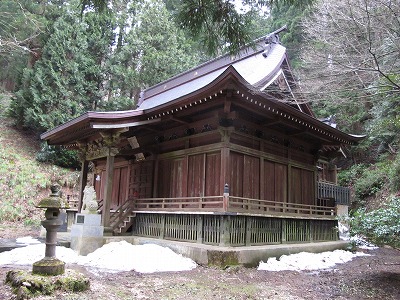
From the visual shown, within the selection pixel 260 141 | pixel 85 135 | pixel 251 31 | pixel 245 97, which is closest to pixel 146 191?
pixel 85 135

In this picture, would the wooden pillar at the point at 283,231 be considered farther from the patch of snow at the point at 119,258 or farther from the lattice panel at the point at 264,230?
the patch of snow at the point at 119,258

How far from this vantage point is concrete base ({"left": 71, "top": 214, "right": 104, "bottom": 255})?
10.3 metres

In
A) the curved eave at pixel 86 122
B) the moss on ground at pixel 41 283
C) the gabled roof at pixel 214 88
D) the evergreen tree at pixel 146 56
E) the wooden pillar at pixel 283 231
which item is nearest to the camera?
the moss on ground at pixel 41 283

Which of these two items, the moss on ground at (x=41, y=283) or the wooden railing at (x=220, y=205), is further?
the wooden railing at (x=220, y=205)

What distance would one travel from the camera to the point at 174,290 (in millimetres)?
6344

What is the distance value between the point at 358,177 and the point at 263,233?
17.7m

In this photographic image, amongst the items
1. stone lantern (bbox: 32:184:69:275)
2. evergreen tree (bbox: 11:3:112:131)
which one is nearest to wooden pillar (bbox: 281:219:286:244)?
stone lantern (bbox: 32:184:69:275)

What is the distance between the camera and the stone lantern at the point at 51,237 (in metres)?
5.81

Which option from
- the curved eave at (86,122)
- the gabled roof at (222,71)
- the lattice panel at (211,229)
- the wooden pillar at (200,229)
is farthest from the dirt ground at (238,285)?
the gabled roof at (222,71)

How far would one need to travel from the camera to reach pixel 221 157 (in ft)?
35.3

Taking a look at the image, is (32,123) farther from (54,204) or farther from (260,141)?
(54,204)

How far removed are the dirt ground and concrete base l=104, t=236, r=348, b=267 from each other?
261 mm

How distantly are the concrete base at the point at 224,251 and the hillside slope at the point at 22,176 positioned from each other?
11.4 metres

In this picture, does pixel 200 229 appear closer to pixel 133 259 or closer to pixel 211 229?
pixel 211 229
